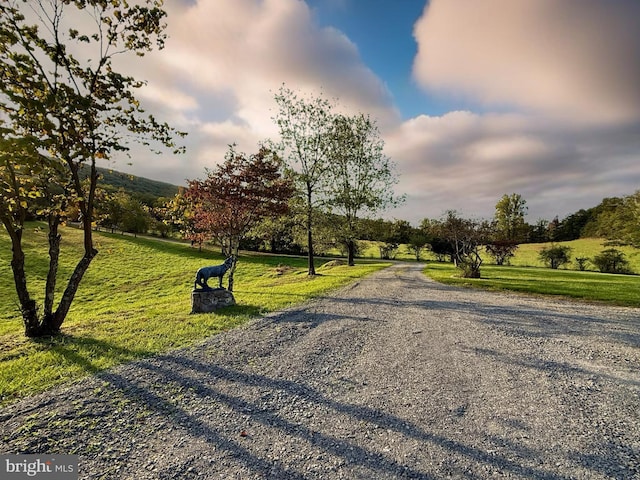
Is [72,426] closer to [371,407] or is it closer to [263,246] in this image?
[371,407]

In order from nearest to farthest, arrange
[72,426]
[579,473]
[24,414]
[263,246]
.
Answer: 1. [579,473]
2. [72,426]
3. [24,414]
4. [263,246]

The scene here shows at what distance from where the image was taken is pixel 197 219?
53.2 ft

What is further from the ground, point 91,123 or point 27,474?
point 91,123

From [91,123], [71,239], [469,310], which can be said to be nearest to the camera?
[91,123]

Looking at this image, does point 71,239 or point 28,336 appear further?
point 71,239

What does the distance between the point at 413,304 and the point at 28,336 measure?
1338 centimetres

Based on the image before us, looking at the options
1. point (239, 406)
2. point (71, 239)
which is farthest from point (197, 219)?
point (71, 239)

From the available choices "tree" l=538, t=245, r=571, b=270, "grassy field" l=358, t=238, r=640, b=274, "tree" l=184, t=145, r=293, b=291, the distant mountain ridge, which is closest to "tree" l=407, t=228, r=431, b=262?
"grassy field" l=358, t=238, r=640, b=274

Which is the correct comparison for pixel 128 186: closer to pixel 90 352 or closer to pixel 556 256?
pixel 90 352

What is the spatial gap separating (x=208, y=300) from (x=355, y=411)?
8.01 metres

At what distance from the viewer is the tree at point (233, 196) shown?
15.2m

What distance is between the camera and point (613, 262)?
41.9m

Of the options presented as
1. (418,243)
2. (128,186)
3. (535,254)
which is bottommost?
Answer: (535,254)

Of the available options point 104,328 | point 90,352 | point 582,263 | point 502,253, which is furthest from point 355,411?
point 582,263
